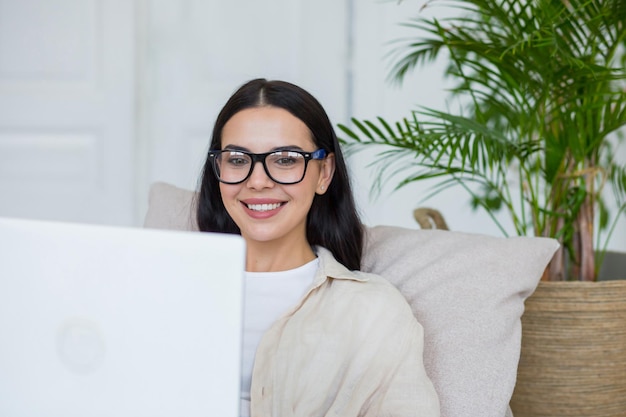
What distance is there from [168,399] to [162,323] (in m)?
0.07

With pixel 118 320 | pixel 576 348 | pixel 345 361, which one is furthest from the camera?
pixel 576 348

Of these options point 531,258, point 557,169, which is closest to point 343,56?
point 557,169

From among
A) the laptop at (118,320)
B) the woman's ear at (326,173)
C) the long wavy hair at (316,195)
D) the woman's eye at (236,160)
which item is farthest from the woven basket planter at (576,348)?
the laptop at (118,320)

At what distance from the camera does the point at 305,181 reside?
159 cm

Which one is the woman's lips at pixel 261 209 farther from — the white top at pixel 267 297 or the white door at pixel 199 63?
the white door at pixel 199 63

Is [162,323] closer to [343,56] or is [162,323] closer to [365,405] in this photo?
[365,405]

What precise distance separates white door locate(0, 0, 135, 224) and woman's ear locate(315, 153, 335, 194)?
239cm

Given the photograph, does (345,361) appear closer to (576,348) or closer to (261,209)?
(261,209)

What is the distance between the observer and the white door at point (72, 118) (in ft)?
13.0

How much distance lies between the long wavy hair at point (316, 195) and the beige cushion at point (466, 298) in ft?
0.31

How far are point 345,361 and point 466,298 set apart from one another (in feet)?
1.06

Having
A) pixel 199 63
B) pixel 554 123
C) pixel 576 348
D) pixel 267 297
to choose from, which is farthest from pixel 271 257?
pixel 199 63

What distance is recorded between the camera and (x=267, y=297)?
164 cm

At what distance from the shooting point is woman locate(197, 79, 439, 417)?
1478mm
